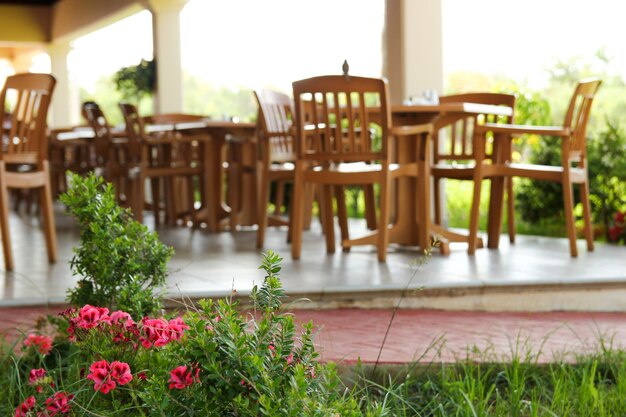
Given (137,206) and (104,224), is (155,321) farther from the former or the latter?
(137,206)

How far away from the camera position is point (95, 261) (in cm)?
282

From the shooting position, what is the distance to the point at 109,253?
9.17 feet

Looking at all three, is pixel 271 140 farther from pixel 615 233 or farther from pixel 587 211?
pixel 615 233

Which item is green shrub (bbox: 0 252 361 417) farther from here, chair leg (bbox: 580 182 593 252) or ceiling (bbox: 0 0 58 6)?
ceiling (bbox: 0 0 58 6)

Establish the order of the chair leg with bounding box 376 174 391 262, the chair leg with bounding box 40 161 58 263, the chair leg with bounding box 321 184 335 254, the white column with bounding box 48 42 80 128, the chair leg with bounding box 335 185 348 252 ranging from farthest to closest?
1. the white column with bounding box 48 42 80 128
2. the chair leg with bounding box 335 185 348 252
3. the chair leg with bounding box 321 184 335 254
4. the chair leg with bounding box 40 161 58 263
5. the chair leg with bounding box 376 174 391 262

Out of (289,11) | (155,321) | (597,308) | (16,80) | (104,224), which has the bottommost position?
(597,308)

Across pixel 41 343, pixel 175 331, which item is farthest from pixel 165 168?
pixel 175 331

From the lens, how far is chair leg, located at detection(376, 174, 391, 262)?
497 cm

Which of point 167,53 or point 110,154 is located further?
point 167,53

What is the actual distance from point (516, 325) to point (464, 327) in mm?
226

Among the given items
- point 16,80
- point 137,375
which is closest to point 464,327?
point 137,375

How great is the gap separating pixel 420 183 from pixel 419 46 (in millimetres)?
2105

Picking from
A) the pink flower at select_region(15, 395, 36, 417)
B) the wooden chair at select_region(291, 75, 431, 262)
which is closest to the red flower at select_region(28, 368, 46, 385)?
the pink flower at select_region(15, 395, 36, 417)

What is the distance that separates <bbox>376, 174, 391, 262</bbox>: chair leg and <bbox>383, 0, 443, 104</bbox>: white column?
2.26m
